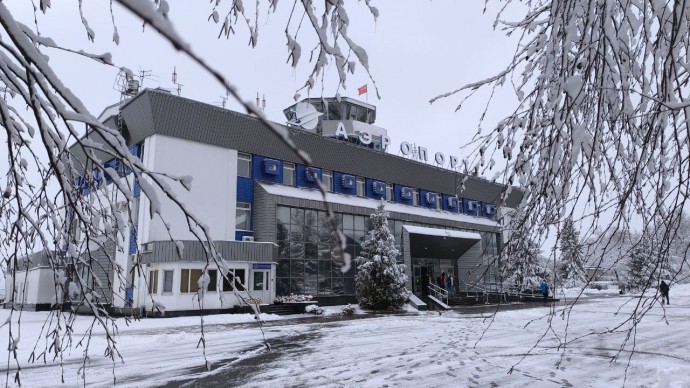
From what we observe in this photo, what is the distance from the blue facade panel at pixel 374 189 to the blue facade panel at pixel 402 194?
6.45ft

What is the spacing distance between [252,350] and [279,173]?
2002 cm

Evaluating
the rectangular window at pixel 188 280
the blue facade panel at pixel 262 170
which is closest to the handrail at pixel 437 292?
the blue facade panel at pixel 262 170

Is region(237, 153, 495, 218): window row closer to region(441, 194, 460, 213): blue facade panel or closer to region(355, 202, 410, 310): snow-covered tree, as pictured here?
region(441, 194, 460, 213): blue facade panel

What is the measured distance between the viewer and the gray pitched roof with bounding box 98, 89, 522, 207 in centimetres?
2592

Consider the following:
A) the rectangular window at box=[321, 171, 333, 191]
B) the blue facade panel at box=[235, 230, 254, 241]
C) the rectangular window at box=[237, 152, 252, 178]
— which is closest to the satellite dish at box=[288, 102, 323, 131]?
the rectangular window at box=[321, 171, 333, 191]

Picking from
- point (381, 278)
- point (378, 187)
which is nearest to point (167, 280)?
point (381, 278)

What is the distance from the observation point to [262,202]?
29.1 meters

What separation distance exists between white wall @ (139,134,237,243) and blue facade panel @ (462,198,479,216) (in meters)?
24.0

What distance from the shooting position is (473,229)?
42344 millimetres

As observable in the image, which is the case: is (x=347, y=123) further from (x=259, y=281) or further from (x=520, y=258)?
(x=520, y=258)

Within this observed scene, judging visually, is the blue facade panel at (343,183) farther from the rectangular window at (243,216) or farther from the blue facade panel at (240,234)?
the blue facade panel at (240,234)

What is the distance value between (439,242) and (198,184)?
65.3 feet

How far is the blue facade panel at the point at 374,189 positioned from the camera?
36375 millimetres

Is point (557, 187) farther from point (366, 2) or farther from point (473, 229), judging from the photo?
point (473, 229)
